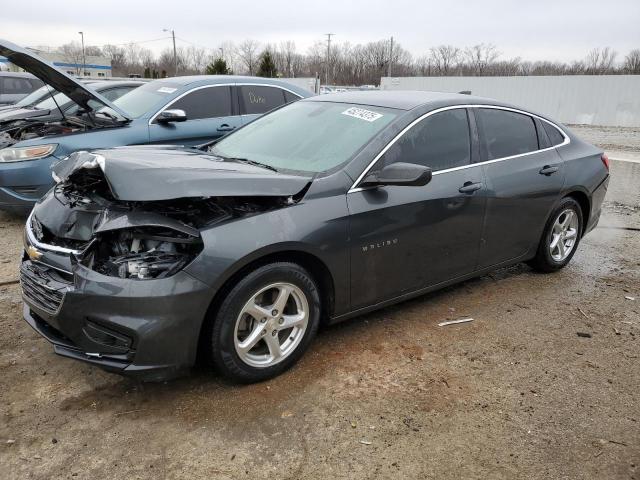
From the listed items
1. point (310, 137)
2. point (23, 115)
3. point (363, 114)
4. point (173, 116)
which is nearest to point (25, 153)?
point (173, 116)

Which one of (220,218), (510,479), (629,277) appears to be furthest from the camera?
(629,277)

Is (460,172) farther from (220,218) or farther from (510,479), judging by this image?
(510,479)

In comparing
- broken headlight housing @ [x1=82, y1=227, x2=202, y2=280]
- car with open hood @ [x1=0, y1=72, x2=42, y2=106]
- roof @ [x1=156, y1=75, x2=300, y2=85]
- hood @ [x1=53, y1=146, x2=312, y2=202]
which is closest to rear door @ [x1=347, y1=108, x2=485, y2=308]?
hood @ [x1=53, y1=146, x2=312, y2=202]

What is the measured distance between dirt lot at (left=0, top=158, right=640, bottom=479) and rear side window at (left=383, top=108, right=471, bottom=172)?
1.17 metres

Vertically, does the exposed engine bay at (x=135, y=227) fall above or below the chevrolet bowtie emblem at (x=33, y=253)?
above

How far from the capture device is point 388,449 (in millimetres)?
2576

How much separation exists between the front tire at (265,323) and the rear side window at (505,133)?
77.0 inches

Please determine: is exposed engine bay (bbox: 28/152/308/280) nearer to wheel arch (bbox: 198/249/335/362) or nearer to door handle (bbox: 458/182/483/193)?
wheel arch (bbox: 198/249/335/362)

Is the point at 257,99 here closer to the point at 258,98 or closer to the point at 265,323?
the point at 258,98

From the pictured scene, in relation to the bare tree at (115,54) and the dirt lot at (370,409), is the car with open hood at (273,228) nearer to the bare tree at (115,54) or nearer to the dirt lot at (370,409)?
the dirt lot at (370,409)

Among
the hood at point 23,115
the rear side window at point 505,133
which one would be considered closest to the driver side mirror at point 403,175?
the rear side window at point 505,133

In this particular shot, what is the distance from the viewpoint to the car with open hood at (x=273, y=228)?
266 cm

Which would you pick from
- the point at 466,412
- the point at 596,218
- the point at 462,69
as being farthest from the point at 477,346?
the point at 462,69

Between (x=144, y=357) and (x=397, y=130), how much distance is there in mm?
2089
